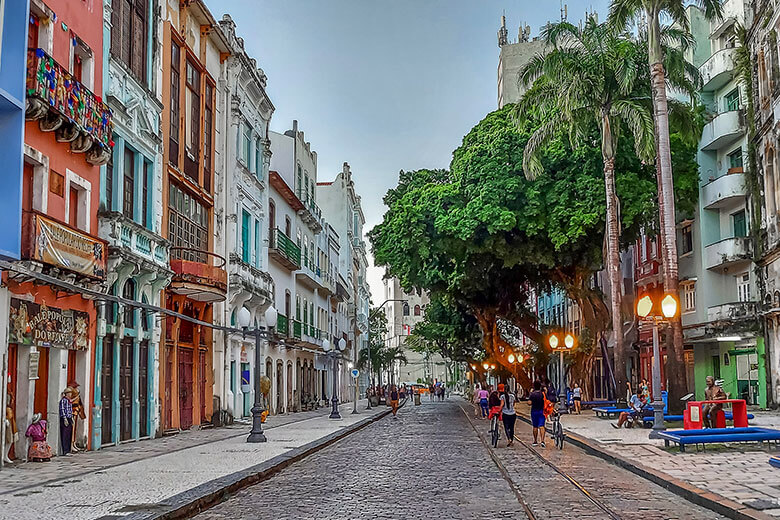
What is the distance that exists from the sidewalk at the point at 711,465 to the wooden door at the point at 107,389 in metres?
10.9

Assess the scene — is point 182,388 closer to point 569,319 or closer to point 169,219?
point 169,219

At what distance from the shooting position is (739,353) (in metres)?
38.8

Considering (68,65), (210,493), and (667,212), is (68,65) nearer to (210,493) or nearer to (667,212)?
(210,493)

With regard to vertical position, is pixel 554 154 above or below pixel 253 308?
above

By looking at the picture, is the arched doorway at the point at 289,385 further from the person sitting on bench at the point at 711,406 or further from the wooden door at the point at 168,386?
the person sitting on bench at the point at 711,406

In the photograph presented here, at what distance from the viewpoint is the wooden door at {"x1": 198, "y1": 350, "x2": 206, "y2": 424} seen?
29.5 metres

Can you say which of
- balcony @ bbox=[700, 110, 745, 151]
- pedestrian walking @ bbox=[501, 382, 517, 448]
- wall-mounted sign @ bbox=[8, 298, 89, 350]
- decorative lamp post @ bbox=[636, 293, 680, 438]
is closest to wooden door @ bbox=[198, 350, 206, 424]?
wall-mounted sign @ bbox=[8, 298, 89, 350]

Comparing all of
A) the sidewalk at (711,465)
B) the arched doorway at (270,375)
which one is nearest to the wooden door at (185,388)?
the arched doorway at (270,375)

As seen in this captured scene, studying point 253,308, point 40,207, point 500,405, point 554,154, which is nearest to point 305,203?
point 253,308

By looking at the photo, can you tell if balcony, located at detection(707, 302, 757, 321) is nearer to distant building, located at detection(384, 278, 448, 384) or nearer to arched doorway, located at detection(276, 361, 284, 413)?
arched doorway, located at detection(276, 361, 284, 413)

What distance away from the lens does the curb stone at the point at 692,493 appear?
1040 cm

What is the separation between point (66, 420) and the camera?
18.8m

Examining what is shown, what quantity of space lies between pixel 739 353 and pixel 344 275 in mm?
38771

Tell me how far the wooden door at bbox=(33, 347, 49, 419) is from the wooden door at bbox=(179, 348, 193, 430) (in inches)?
334
